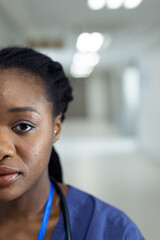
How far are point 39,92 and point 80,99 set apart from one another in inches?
579

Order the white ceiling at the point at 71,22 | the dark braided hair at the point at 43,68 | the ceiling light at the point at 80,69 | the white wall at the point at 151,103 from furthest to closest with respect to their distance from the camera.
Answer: the ceiling light at the point at 80,69
the white wall at the point at 151,103
the white ceiling at the point at 71,22
the dark braided hair at the point at 43,68

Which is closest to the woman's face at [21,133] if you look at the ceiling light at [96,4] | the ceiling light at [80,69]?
the ceiling light at [96,4]

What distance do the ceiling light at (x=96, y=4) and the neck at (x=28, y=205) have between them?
3.09 metres

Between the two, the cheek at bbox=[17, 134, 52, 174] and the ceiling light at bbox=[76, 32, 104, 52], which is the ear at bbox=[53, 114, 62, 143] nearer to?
the cheek at bbox=[17, 134, 52, 174]

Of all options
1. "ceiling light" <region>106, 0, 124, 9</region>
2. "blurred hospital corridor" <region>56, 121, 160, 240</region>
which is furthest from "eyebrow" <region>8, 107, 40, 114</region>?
"ceiling light" <region>106, 0, 124, 9</region>

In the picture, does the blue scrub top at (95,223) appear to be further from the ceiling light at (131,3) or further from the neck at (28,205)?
the ceiling light at (131,3)

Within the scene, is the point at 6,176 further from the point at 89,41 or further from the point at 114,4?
the point at 89,41

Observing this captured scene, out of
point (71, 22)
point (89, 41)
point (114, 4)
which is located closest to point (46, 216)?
point (114, 4)

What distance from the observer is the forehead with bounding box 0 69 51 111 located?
2.42 feet

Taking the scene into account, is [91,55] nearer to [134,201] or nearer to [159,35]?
[159,35]

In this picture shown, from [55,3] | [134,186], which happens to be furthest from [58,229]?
[55,3]

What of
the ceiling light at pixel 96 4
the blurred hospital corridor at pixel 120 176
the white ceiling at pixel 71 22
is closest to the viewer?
the blurred hospital corridor at pixel 120 176

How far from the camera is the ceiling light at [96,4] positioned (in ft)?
11.3

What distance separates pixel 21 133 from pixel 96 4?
3232mm
